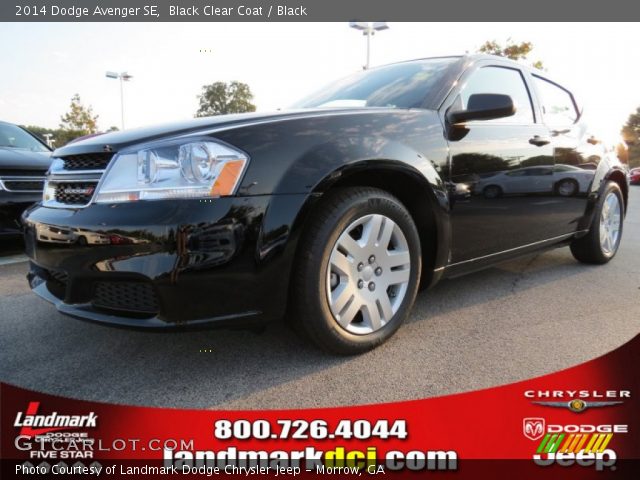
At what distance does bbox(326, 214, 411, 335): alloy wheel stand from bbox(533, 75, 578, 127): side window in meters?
1.83

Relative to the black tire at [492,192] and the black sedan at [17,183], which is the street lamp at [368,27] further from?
the black tire at [492,192]

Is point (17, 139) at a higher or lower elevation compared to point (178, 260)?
higher

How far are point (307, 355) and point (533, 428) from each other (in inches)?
37.6

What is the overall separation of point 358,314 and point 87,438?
1.17 meters

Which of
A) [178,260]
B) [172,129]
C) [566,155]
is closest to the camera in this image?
[178,260]

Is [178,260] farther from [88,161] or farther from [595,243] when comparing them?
[595,243]

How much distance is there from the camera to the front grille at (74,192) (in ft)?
6.21

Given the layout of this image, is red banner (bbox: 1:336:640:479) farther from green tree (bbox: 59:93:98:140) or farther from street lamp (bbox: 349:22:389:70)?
green tree (bbox: 59:93:98:140)

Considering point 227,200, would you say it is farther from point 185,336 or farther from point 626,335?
point 626,335

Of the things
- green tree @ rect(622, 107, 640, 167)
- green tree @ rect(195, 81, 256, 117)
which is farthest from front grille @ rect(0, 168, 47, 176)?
green tree @ rect(195, 81, 256, 117)

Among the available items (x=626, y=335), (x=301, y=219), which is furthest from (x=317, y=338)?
(x=626, y=335)

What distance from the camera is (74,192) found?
77.6 inches

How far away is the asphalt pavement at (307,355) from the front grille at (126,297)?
34 centimetres

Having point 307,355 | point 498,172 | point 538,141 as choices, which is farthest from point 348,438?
point 538,141
